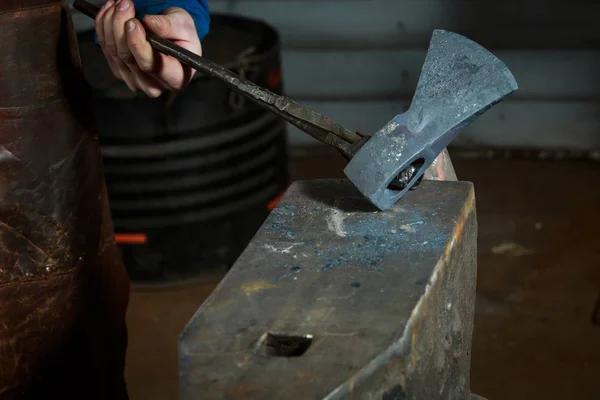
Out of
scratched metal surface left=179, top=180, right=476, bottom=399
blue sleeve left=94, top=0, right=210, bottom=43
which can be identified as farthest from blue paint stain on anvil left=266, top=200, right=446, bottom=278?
blue sleeve left=94, top=0, right=210, bottom=43

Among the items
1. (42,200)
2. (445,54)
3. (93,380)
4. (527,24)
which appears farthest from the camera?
(527,24)

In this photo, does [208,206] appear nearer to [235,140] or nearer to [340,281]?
[235,140]

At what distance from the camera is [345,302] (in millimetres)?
1092

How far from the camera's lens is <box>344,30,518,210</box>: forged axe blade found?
126 centimetres

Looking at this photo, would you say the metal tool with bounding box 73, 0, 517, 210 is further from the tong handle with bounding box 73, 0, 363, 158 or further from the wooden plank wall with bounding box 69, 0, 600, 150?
the wooden plank wall with bounding box 69, 0, 600, 150

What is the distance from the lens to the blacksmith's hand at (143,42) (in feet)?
4.85

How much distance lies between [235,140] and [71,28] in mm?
1448

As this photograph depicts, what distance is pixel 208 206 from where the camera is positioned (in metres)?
2.95

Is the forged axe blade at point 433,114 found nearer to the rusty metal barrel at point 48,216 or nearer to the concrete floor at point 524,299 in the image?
the rusty metal barrel at point 48,216

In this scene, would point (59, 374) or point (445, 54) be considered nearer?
point (445, 54)

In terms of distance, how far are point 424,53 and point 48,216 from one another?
8.80 feet

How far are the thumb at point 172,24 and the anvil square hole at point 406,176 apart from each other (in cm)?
53

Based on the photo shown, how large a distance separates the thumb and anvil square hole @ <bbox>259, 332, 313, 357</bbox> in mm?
702

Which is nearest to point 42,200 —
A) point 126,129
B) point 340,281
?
point 340,281
